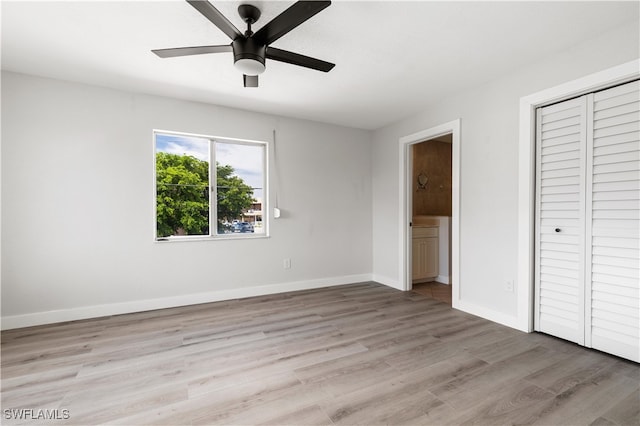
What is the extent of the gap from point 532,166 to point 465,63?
44.3 inches

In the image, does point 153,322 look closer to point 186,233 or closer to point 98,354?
point 98,354

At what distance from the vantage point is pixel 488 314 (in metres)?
3.09

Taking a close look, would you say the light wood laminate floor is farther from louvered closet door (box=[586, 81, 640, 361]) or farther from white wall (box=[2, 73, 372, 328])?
white wall (box=[2, 73, 372, 328])

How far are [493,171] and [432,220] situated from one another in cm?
191

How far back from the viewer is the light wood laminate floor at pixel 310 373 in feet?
5.48

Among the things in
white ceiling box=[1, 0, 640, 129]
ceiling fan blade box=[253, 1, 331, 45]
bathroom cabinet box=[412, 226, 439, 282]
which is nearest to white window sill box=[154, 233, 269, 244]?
white ceiling box=[1, 0, 640, 129]

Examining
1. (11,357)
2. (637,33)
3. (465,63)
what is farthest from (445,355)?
(11,357)

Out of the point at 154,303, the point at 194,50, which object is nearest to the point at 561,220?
the point at 194,50

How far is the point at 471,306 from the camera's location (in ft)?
10.7

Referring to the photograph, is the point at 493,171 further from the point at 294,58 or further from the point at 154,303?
the point at 154,303

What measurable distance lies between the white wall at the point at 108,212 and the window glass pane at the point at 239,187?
7.6 inches

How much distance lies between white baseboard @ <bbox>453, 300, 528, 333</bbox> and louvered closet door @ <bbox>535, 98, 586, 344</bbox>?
0.62 feet

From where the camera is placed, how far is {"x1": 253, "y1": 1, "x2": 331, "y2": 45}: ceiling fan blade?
156 cm

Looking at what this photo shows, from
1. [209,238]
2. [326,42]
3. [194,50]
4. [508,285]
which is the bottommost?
[508,285]
